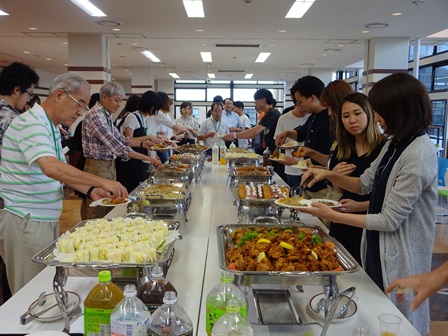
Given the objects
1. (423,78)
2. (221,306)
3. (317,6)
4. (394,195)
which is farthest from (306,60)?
(221,306)

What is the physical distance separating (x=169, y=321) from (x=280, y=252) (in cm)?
53

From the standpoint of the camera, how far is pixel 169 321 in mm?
825

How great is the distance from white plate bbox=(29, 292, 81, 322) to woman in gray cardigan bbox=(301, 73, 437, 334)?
0.96 meters

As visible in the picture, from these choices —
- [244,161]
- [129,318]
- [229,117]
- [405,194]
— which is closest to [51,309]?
[129,318]

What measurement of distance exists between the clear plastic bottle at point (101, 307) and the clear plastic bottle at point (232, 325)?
0.80ft

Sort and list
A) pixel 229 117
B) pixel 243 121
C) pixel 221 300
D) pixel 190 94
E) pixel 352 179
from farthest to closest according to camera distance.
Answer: pixel 190 94 → pixel 243 121 → pixel 229 117 → pixel 352 179 → pixel 221 300

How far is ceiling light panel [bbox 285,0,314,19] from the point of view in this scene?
16.0 ft

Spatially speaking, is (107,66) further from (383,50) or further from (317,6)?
(383,50)

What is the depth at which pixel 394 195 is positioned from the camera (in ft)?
4.64

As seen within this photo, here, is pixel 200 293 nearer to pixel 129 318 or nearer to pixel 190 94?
pixel 129 318

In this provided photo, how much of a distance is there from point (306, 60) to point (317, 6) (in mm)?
5338

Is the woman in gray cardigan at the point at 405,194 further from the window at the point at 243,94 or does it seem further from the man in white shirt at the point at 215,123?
the window at the point at 243,94

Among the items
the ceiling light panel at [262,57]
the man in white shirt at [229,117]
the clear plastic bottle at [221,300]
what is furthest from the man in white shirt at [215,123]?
the clear plastic bottle at [221,300]

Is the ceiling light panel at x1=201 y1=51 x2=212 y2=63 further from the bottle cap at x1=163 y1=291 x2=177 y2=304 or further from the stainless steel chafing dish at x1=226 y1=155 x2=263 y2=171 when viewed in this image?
the bottle cap at x1=163 y1=291 x2=177 y2=304
